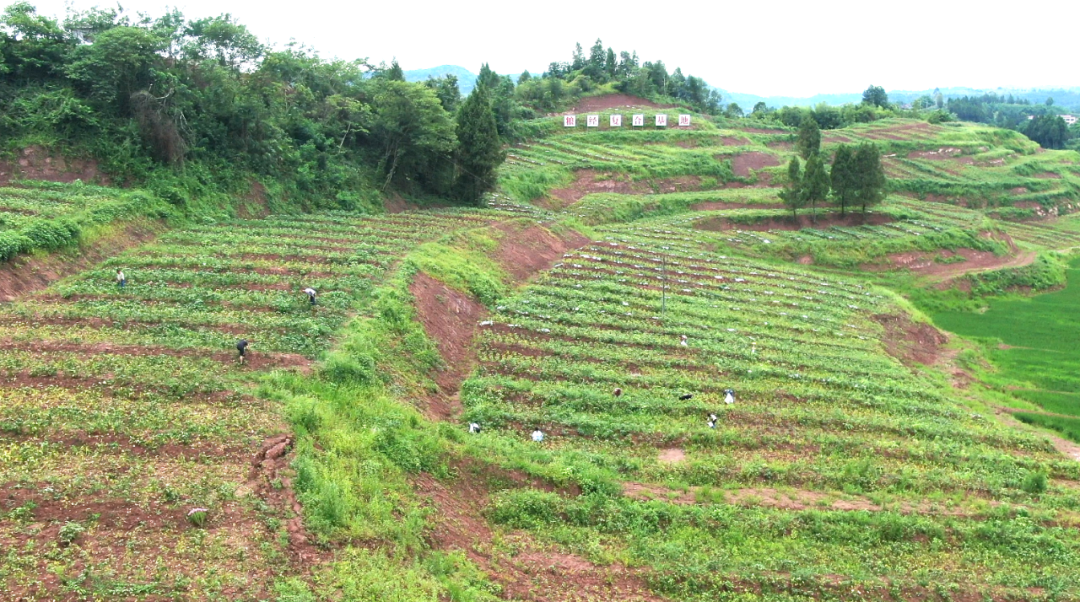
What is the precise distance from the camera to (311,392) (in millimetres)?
18672

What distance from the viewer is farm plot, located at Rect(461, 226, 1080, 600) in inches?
632

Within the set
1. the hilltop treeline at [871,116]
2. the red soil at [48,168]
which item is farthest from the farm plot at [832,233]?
the hilltop treeline at [871,116]

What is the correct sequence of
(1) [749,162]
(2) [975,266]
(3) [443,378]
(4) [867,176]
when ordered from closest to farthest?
1. (3) [443,378]
2. (2) [975,266]
3. (4) [867,176]
4. (1) [749,162]

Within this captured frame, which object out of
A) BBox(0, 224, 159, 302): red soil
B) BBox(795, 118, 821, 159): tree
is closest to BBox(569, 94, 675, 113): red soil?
BBox(795, 118, 821, 159): tree

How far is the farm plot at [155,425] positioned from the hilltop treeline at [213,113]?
9.03 m

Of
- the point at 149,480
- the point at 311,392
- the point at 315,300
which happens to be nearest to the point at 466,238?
the point at 315,300

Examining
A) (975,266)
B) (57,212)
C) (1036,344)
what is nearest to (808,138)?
(975,266)

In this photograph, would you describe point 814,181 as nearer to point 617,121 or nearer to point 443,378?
point 617,121

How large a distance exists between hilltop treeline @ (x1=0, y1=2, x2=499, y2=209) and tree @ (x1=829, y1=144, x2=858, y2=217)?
94.4ft

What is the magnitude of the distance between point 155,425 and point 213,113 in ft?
87.3

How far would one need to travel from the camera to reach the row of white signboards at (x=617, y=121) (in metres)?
87.7

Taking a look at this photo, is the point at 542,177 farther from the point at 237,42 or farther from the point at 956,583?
the point at 956,583

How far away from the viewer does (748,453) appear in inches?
817

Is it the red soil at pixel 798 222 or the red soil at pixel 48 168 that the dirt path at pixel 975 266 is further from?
the red soil at pixel 48 168
